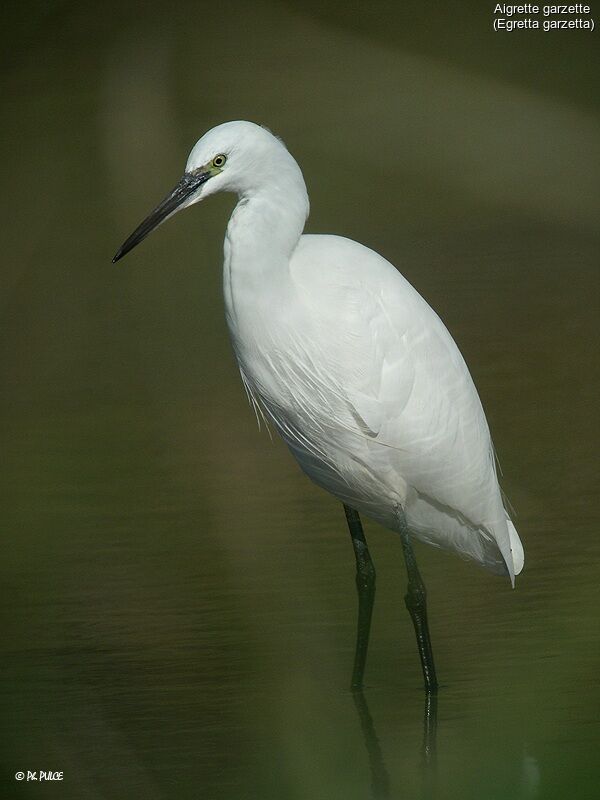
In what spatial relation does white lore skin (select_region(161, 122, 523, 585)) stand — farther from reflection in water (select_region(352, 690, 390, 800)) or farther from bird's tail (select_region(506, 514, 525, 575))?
reflection in water (select_region(352, 690, 390, 800))

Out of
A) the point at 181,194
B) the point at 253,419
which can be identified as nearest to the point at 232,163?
the point at 181,194

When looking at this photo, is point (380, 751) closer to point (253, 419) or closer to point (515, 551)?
point (515, 551)

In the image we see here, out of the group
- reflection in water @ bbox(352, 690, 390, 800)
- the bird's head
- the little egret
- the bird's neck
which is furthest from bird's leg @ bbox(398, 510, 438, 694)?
the bird's head

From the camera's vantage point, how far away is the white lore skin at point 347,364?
2346 millimetres

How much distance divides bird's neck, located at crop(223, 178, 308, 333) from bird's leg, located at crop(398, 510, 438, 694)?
21.1 inches

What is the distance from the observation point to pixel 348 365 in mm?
2441

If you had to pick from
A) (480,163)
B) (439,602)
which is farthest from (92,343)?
(439,602)

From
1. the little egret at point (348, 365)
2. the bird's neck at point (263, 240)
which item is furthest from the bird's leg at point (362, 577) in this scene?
the bird's neck at point (263, 240)

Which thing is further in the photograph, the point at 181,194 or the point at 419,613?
the point at 419,613

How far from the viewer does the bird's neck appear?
92.0 inches

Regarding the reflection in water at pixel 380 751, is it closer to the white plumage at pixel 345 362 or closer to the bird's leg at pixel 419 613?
the bird's leg at pixel 419 613

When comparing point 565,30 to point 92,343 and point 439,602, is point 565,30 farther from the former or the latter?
point 439,602

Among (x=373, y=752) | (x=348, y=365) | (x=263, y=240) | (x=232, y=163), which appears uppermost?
(x=232, y=163)

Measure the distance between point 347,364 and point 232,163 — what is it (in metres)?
0.43
